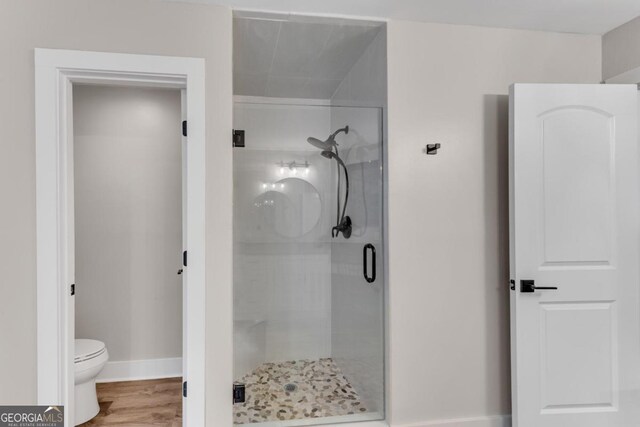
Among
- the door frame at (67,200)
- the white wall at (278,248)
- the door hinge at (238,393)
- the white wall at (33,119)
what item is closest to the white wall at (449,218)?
the white wall at (278,248)

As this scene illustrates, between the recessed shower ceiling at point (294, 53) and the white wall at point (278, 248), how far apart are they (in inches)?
9.6

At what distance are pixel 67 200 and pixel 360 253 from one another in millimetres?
1691

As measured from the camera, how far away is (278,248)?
2381 mm

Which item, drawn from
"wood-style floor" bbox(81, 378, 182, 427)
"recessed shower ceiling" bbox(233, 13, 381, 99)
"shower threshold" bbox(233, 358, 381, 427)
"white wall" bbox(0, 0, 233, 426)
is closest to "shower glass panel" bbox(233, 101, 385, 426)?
"shower threshold" bbox(233, 358, 381, 427)

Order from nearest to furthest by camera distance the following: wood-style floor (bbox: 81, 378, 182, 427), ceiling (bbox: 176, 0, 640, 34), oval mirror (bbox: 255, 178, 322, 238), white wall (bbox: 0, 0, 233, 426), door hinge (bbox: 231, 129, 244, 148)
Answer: white wall (bbox: 0, 0, 233, 426)
ceiling (bbox: 176, 0, 640, 34)
door hinge (bbox: 231, 129, 244, 148)
oval mirror (bbox: 255, 178, 322, 238)
wood-style floor (bbox: 81, 378, 182, 427)

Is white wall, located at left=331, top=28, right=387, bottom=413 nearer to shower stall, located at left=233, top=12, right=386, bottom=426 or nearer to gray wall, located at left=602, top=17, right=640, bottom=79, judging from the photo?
shower stall, located at left=233, top=12, right=386, bottom=426

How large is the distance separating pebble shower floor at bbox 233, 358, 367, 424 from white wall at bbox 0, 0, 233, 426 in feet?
0.59

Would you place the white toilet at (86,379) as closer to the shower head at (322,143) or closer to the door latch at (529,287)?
the shower head at (322,143)

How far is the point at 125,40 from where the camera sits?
207 cm

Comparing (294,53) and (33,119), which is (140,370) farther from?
(294,53)

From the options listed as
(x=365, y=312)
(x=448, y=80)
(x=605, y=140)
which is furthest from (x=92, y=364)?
(x=605, y=140)

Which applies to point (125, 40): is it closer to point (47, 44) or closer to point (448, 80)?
point (47, 44)

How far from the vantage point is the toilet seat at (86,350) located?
2.51 meters

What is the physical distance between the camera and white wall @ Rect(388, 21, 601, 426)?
2.33 m
